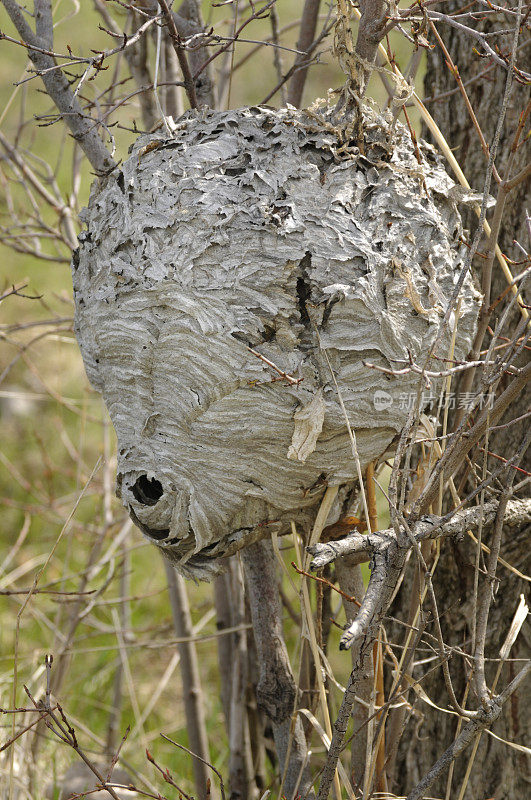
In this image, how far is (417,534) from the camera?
148cm

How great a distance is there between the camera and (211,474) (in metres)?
1.75

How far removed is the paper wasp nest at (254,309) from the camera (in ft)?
5.53

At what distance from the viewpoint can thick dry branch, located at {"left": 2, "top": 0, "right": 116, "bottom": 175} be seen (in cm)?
196

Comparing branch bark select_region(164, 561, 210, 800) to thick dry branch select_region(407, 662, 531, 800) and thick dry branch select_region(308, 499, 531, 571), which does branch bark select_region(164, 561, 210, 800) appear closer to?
thick dry branch select_region(308, 499, 531, 571)

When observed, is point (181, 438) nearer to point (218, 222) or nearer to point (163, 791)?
point (218, 222)

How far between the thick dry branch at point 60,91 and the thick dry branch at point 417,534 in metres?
1.13

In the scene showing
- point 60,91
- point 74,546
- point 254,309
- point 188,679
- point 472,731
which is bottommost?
point 188,679

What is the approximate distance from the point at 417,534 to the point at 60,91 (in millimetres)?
1444

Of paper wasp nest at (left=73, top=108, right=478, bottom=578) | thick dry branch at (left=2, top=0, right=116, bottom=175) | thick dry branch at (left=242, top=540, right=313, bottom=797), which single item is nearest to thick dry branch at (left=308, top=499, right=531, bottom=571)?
paper wasp nest at (left=73, top=108, right=478, bottom=578)

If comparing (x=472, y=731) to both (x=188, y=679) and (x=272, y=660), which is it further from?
(x=188, y=679)

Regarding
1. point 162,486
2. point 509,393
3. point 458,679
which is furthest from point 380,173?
point 458,679

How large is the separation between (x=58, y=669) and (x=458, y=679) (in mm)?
1622

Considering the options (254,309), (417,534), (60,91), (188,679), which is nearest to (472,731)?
(417,534)

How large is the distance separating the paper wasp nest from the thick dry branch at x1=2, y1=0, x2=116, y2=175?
0.23 meters
